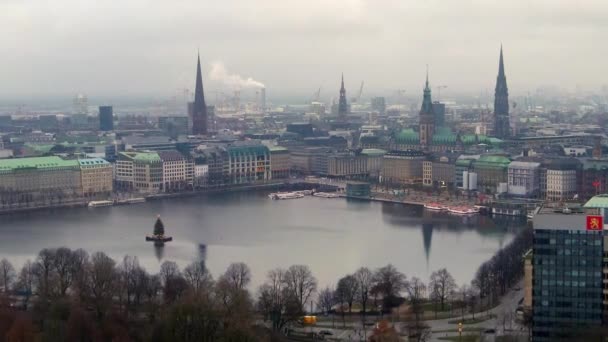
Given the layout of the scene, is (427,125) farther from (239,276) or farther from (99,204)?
(239,276)

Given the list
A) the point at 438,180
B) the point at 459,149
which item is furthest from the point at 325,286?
the point at 459,149

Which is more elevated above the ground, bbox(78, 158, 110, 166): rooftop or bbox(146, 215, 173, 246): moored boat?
bbox(78, 158, 110, 166): rooftop

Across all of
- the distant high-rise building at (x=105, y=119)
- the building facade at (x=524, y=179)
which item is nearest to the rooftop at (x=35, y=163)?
the building facade at (x=524, y=179)

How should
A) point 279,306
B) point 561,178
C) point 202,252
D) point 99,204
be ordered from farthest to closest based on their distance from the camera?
point 561,178
point 99,204
point 202,252
point 279,306

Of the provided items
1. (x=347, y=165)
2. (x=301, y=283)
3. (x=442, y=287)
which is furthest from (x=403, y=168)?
(x=301, y=283)

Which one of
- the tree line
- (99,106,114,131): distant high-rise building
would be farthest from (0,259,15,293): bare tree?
(99,106,114,131): distant high-rise building

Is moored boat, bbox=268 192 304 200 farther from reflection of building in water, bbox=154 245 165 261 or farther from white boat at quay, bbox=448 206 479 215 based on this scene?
reflection of building in water, bbox=154 245 165 261

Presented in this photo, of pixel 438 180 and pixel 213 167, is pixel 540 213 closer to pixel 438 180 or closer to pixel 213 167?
pixel 438 180
